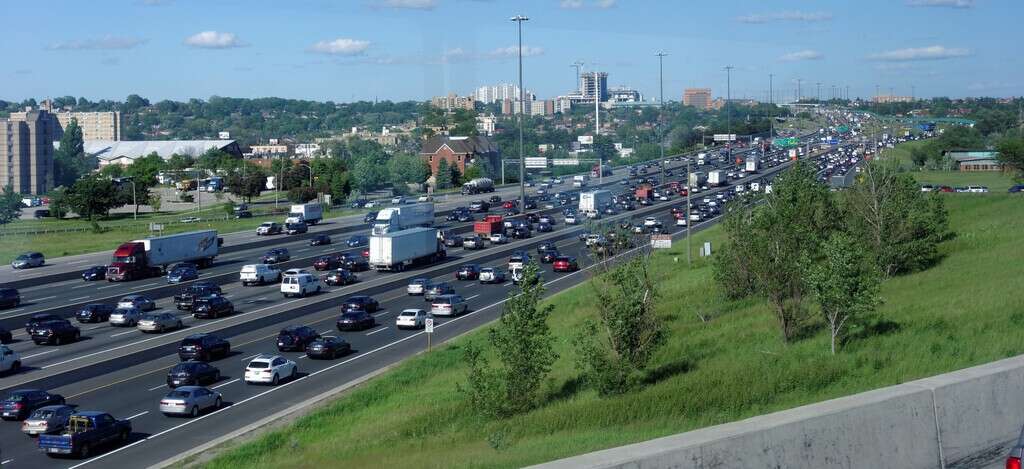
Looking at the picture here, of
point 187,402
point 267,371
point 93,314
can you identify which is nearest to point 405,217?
point 93,314

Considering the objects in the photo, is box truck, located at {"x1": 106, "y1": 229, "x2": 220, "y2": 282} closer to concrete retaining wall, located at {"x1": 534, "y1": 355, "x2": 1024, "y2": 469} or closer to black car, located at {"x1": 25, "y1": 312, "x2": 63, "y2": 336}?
black car, located at {"x1": 25, "y1": 312, "x2": 63, "y2": 336}

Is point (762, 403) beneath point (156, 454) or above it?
above

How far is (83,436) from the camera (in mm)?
18422

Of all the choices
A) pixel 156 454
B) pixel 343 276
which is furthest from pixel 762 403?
pixel 343 276

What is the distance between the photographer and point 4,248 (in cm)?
5409

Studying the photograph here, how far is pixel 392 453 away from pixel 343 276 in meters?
30.4

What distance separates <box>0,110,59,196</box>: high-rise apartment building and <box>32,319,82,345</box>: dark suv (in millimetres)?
75264

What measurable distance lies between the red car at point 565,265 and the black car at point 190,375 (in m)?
24.4

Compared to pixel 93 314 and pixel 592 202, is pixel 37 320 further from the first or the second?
pixel 592 202

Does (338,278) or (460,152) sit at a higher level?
(460,152)

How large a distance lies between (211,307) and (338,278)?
27.8ft

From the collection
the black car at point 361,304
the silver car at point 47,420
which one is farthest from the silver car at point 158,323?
the silver car at point 47,420

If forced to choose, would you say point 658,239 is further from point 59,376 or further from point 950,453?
point 950,453

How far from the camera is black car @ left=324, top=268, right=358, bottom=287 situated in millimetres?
43250
